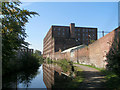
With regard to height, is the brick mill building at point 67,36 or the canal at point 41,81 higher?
the brick mill building at point 67,36

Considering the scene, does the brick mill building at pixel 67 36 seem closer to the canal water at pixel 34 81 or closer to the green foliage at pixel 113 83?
the canal water at pixel 34 81

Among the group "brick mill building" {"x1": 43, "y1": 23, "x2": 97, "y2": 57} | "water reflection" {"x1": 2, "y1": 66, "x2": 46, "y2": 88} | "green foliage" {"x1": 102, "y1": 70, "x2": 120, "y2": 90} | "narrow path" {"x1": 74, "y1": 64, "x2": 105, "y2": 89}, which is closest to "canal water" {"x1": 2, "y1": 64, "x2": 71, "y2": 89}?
"water reflection" {"x1": 2, "y1": 66, "x2": 46, "y2": 88}

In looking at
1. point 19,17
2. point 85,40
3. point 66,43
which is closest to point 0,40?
point 19,17

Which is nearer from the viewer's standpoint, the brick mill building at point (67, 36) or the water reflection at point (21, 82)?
the water reflection at point (21, 82)

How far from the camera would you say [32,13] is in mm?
7504

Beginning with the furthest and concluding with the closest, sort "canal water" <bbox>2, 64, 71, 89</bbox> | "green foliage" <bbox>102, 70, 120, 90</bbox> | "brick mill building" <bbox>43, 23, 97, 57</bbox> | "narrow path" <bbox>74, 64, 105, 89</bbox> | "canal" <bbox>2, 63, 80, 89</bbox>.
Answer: "brick mill building" <bbox>43, 23, 97, 57</bbox>
"canal water" <bbox>2, 64, 71, 89</bbox>
"canal" <bbox>2, 63, 80, 89</bbox>
"narrow path" <bbox>74, 64, 105, 89</bbox>
"green foliage" <bbox>102, 70, 120, 90</bbox>

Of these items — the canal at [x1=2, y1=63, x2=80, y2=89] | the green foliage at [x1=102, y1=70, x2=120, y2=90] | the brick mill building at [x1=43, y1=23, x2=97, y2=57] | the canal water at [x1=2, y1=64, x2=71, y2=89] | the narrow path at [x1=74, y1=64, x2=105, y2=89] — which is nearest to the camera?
the green foliage at [x1=102, y1=70, x2=120, y2=90]

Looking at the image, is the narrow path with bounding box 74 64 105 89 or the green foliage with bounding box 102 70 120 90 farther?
the narrow path with bounding box 74 64 105 89

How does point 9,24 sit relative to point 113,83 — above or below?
above

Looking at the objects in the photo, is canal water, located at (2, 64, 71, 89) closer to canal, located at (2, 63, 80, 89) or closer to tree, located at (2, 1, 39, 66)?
canal, located at (2, 63, 80, 89)

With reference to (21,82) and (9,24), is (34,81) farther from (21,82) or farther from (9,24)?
(9,24)

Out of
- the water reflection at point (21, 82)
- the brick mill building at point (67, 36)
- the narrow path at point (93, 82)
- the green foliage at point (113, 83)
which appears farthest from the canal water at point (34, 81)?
the brick mill building at point (67, 36)

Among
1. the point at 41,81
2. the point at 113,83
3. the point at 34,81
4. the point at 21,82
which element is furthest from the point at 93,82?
the point at 21,82

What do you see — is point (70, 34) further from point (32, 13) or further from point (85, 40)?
point (32, 13)
